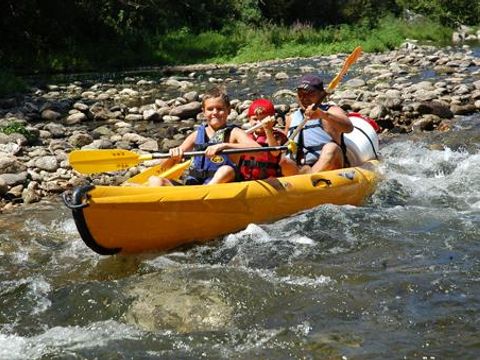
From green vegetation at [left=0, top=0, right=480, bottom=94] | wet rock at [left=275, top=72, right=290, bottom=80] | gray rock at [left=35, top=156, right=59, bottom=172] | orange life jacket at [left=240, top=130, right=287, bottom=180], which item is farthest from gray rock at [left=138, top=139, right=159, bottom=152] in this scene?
wet rock at [left=275, top=72, right=290, bottom=80]

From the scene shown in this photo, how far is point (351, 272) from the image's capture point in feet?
12.8

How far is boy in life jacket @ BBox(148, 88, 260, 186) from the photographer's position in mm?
4805

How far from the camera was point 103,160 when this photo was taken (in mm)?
4797

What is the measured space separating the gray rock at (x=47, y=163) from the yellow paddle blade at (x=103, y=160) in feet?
7.49

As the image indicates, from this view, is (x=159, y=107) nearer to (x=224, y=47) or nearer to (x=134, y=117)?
(x=134, y=117)

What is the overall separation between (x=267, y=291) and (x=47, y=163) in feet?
13.4

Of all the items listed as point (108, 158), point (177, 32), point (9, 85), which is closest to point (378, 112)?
point (108, 158)

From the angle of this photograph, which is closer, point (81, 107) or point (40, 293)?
point (40, 293)

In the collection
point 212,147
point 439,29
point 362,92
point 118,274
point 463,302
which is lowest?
point 439,29

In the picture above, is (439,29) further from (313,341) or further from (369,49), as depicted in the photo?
(313,341)

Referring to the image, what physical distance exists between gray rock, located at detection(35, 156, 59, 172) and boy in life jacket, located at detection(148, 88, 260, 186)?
2425 mm

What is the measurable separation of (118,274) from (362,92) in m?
7.57

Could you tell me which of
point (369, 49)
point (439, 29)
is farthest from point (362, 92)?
point (439, 29)

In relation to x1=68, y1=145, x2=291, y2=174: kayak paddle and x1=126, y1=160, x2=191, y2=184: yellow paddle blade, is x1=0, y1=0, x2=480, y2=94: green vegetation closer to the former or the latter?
x1=126, y1=160, x2=191, y2=184: yellow paddle blade
